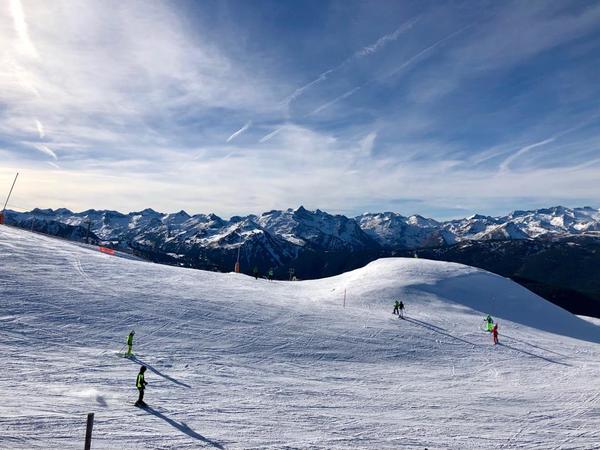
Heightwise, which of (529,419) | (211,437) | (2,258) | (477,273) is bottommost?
(211,437)

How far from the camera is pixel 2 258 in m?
36.2

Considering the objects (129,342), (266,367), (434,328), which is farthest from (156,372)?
(434,328)

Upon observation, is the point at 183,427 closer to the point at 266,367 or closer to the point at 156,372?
the point at 156,372

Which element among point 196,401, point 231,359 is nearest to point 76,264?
point 231,359

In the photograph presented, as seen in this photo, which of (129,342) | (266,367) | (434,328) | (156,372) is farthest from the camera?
(434,328)

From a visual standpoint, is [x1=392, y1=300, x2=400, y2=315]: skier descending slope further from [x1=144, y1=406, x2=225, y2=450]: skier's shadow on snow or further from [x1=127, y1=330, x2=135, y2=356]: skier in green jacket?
[x1=144, y1=406, x2=225, y2=450]: skier's shadow on snow

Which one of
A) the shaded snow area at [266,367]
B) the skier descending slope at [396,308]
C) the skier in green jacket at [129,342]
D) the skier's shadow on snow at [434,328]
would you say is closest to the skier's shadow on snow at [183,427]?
the shaded snow area at [266,367]

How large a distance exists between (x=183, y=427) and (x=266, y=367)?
8.42 metres

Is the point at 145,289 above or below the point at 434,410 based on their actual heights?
above

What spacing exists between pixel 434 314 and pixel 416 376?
15396mm

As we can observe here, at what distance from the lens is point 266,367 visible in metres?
23.4

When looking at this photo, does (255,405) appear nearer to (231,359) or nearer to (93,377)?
(231,359)

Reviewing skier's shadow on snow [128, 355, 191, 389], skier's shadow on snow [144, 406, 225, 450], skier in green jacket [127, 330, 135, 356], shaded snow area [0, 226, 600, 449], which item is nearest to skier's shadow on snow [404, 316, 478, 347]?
shaded snow area [0, 226, 600, 449]

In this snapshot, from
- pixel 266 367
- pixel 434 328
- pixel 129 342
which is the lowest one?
pixel 266 367
